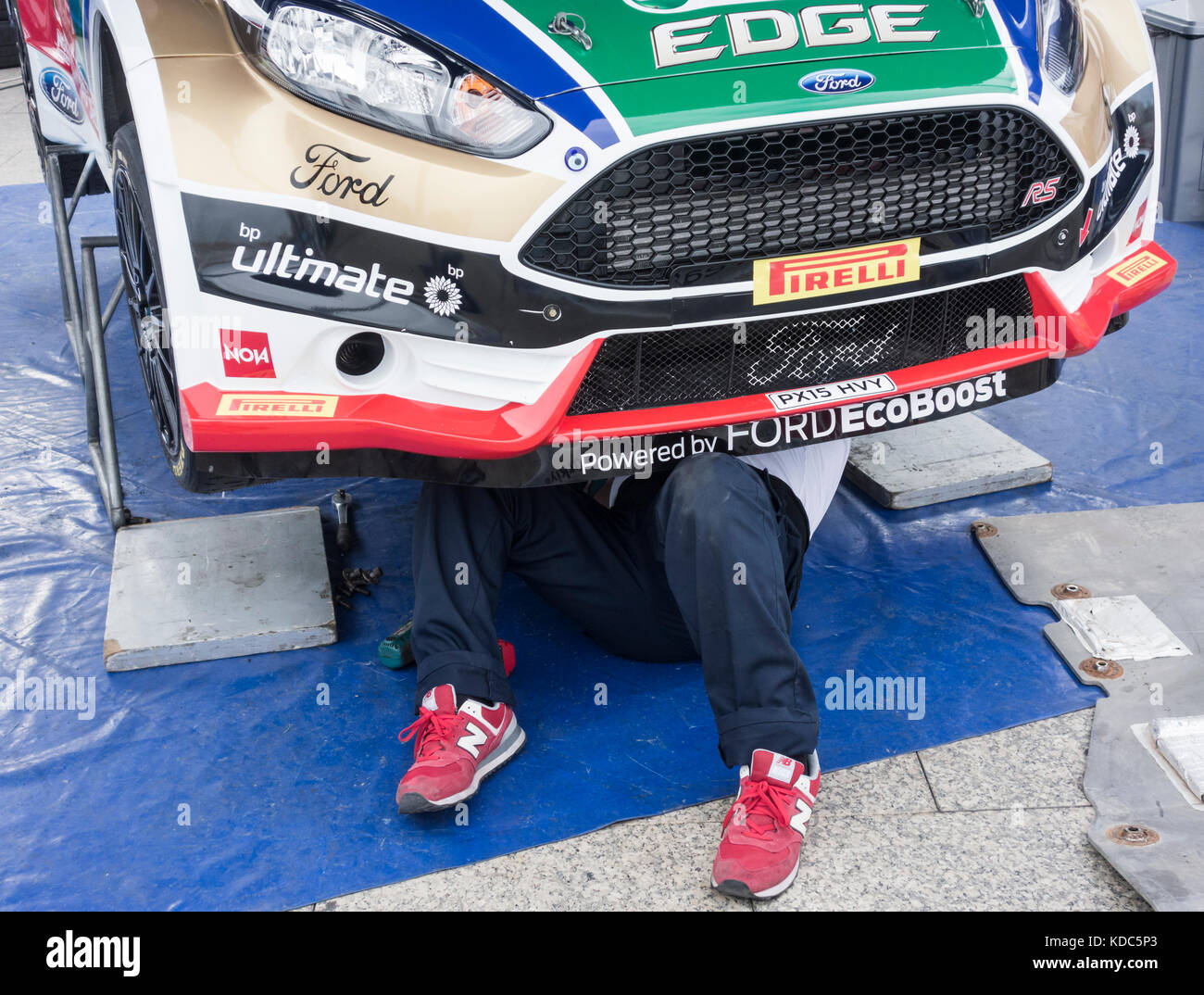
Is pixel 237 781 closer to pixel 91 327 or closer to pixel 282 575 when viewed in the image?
pixel 282 575

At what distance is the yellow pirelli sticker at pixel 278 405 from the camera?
2125 millimetres

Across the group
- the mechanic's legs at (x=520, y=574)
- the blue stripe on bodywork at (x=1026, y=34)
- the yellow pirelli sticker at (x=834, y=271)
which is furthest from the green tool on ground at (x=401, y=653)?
the blue stripe on bodywork at (x=1026, y=34)

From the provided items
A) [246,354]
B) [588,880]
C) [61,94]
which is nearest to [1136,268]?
[588,880]

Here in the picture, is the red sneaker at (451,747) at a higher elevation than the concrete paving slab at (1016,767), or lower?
higher

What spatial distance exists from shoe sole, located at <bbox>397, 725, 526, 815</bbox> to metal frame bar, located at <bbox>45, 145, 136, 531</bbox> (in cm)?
140

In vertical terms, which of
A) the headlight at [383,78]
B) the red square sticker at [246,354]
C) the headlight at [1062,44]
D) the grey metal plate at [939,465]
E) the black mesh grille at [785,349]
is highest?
the headlight at [383,78]

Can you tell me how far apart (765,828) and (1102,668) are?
0.87 m

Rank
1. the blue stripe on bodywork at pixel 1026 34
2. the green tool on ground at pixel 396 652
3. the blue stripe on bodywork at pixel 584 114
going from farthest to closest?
the green tool on ground at pixel 396 652 < the blue stripe on bodywork at pixel 1026 34 < the blue stripe on bodywork at pixel 584 114

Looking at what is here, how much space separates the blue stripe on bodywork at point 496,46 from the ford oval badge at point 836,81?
381 millimetres

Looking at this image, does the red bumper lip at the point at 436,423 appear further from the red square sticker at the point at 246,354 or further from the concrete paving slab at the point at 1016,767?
the concrete paving slab at the point at 1016,767

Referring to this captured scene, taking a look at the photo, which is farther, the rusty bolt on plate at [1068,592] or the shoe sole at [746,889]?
the rusty bolt on plate at [1068,592]

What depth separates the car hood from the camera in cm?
204

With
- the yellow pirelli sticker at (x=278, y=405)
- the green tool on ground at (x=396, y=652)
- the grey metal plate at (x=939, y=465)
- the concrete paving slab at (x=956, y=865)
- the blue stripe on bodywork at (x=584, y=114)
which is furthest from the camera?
the grey metal plate at (x=939, y=465)

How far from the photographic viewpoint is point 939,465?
10.4 feet
